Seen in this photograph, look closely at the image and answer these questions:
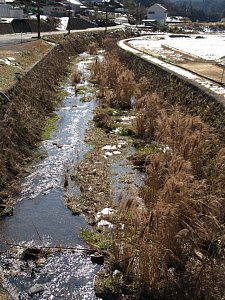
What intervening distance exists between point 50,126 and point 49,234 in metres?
8.78

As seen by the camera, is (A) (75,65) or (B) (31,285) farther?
(A) (75,65)

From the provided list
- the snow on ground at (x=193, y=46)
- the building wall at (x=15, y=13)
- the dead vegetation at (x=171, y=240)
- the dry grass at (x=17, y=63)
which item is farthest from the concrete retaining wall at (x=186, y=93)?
the building wall at (x=15, y=13)

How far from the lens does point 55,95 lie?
2175 cm

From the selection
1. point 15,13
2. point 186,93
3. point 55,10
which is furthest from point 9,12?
point 186,93

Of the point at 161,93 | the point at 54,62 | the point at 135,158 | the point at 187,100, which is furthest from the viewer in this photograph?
the point at 54,62

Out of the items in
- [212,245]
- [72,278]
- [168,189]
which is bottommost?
[72,278]

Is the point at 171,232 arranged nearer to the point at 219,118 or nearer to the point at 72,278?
the point at 72,278

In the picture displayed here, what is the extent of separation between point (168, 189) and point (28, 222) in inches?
148

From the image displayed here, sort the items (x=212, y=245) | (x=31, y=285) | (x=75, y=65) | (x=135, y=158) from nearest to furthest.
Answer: (x=31, y=285) → (x=212, y=245) → (x=135, y=158) → (x=75, y=65)

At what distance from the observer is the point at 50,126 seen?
55.2 ft

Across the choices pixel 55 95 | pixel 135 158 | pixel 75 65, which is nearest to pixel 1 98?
pixel 135 158

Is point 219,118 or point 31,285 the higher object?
point 219,118

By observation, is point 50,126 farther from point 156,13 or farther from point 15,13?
point 156,13

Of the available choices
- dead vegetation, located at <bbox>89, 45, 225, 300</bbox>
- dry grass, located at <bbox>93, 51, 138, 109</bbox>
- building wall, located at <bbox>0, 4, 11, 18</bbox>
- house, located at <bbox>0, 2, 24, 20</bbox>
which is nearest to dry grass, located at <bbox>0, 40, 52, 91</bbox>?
dry grass, located at <bbox>93, 51, 138, 109</bbox>
